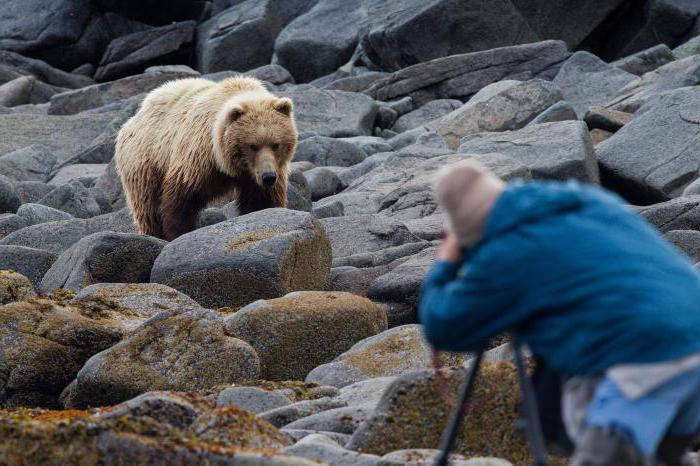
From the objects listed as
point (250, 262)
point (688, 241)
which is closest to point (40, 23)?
point (250, 262)

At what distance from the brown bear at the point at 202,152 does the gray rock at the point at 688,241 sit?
12.1ft

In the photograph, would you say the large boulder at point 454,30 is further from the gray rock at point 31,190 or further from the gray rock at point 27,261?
the gray rock at point 27,261

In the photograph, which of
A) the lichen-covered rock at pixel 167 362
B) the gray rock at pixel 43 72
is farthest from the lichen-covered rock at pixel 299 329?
the gray rock at pixel 43 72

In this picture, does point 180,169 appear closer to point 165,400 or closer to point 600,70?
point 165,400

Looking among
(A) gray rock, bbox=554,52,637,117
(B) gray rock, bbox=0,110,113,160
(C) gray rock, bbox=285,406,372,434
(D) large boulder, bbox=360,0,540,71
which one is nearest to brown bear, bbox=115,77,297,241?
(C) gray rock, bbox=285,406,372,434

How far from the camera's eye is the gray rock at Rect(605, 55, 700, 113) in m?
16.9

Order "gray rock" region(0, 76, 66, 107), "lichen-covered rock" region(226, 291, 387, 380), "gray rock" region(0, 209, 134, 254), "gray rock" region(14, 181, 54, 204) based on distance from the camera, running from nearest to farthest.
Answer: "lichen-covered rock" region(226, 291, 387, 380) → "gray rock" region(0, 209, 134, 254) → "gray rock" region(14, 181, 54, 204) → "gray rock" region(0, 76, 66, 107)

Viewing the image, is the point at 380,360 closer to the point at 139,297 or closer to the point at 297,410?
the point at 297,410

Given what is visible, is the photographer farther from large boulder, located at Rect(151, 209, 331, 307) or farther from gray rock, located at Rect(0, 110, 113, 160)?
gray rock, located at Rect(0, 110, 113, 160)

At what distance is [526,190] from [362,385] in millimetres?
3549

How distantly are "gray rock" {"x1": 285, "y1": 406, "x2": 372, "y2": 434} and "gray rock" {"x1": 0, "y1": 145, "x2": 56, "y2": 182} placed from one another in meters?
14.2

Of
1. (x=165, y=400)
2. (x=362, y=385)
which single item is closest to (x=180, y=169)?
(x=362, y=385)

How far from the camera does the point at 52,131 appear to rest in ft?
73.4

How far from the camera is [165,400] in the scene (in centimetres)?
462
